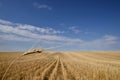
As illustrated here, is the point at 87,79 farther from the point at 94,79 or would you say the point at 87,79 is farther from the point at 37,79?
the point at 37,79

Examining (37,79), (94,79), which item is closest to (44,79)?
(37,79)

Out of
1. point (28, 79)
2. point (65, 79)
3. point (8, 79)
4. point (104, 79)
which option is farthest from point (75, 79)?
point (8, 79)

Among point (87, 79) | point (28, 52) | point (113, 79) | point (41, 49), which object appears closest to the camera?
point (28, 52)

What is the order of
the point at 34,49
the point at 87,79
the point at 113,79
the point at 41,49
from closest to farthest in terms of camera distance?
the point at 34,49
the point at 41,49
the point at 113,79
the point at 87,79

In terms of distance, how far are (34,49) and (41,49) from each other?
0.58ft

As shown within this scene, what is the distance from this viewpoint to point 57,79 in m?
9.31

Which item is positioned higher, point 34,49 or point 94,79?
point 34,49

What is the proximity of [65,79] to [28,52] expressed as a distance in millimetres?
7531

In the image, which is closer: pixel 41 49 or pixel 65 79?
pixel 41 49

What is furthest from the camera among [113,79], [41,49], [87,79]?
[87,79]

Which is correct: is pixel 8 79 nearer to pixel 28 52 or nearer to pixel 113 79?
pixel 113 79

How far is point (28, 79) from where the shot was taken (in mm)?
9055

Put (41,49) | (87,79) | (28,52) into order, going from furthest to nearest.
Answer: (87,79) < (41,49) < (28,52)

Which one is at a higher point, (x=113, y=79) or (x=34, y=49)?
(x=34, y=49)
